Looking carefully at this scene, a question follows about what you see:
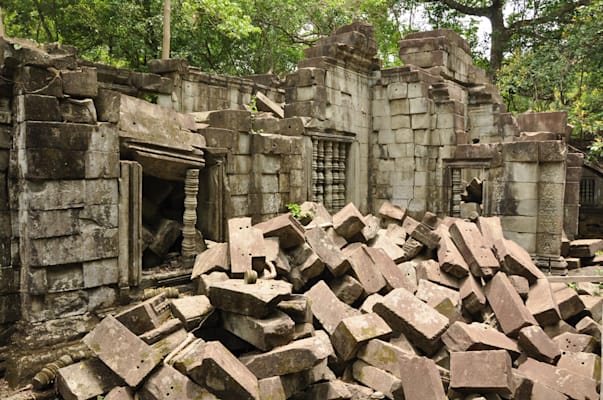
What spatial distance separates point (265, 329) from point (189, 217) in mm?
2377

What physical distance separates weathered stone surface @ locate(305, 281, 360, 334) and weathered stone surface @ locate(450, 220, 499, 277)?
213 centimetres

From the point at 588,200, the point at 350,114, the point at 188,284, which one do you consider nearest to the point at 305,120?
the point at 350,114

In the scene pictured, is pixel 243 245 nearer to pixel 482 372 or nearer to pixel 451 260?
pixel 482 372

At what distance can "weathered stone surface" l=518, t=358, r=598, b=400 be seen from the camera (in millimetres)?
5148

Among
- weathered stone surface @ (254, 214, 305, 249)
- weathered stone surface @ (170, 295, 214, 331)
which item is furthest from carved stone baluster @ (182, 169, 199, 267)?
weathered stone surface @ (170, 295, 214, 331)

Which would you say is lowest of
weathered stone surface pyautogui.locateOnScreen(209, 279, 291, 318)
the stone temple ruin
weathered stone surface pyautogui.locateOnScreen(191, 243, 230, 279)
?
weathered stone surface pyautogui.locateOnScreen(209, 279, 291, 318)

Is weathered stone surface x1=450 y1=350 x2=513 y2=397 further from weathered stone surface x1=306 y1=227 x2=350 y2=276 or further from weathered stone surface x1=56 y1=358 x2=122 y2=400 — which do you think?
weathered stone surface x1=56 y1=358 x2=122 y2=400

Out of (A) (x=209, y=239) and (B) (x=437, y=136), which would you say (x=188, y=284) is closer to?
(A) (x=209, y=239)

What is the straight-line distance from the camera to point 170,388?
4.14 metres

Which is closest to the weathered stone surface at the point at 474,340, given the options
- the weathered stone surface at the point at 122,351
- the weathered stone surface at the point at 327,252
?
the weathered stone surface at the point at 327,252

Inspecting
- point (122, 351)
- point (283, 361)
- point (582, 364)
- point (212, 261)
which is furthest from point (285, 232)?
point (582, 364)

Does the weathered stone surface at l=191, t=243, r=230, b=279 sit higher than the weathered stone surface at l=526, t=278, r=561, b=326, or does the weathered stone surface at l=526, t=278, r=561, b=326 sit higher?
the weathered stone surface at l=191, t=243, r=230, b=279

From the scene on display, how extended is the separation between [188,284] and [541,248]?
701 cm

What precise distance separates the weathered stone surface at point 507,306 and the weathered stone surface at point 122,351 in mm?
4120
